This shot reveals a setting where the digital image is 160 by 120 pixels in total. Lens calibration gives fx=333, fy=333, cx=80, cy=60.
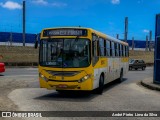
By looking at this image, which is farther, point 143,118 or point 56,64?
point 56,64

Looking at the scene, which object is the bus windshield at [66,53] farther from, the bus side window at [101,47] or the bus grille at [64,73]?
the bus side window at [101,47]

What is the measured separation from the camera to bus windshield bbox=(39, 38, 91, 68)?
44.7 feet

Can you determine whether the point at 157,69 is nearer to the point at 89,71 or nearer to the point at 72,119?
the point at 89,71

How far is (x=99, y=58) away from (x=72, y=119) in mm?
6305

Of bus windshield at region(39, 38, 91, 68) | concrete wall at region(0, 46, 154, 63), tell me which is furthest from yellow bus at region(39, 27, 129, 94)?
concrete wall at region(0, 46, 154, 63)

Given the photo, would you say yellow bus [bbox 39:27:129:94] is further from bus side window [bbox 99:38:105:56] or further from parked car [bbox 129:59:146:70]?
parked car [bbox 129:59:146:70]

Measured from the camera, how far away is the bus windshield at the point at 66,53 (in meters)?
13.6

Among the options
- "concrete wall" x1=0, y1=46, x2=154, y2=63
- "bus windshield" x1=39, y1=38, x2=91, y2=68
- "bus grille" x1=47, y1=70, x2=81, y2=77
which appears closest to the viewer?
"bus grille" x1=47, y1=70, x2=81, y2=77

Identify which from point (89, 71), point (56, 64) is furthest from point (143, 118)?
point (56, 64)

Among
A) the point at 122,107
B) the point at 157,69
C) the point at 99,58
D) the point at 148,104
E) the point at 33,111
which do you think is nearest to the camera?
the point at 33,111

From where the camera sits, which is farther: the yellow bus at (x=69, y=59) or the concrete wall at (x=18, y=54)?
the concrete wall at (x=18, y=54)

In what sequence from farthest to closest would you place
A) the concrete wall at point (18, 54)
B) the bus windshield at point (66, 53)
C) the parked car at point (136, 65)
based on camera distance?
the concrete wall at point (18, 54) → the parked car at point (136, 65) → the bus windshield at point (66, 53)

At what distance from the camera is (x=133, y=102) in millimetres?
12609

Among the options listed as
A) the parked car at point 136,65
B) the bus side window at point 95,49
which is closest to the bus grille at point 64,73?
the bus side window at point 95,49
